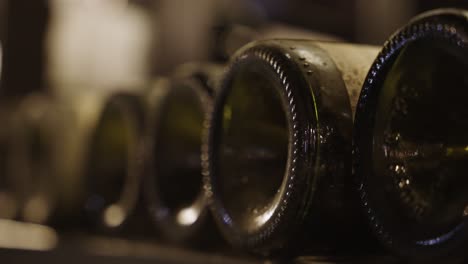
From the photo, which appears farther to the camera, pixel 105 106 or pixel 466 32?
pixel 105 106

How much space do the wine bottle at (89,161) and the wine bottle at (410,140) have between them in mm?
532

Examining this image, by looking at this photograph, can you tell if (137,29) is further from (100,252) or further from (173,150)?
(100,252)

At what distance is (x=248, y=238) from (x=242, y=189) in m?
0.08

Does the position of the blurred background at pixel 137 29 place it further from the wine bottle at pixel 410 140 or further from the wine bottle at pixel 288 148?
the wine bottle at pixel 410 140

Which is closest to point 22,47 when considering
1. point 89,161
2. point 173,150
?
point 89,161

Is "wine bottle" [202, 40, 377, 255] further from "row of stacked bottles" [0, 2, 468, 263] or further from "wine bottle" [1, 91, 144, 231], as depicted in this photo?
Answer: "wine bottle" [1, 91, 144, 231]

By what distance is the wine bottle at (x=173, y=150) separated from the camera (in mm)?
980

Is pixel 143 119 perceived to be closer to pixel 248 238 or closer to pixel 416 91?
pixel 248 238

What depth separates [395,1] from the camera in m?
2.66

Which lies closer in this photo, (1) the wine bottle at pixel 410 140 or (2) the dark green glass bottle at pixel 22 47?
(1) the wine bottle at pixel 410 140

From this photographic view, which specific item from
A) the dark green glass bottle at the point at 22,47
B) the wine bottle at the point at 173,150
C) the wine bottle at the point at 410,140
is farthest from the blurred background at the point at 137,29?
the wine bottle at the point at 410,140

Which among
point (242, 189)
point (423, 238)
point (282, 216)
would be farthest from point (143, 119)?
point (423, 238)

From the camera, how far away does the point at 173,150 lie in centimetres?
104

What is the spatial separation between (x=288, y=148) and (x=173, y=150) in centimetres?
38
